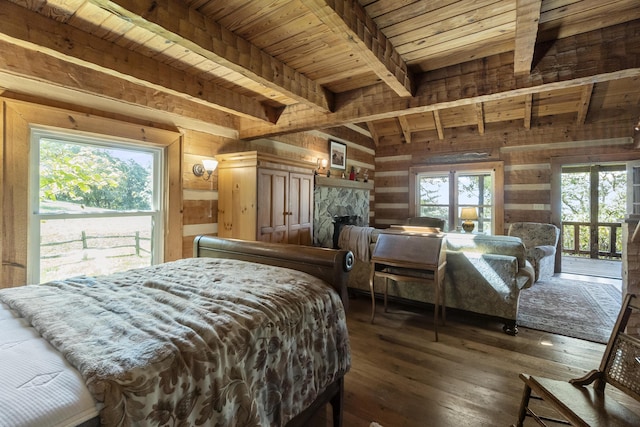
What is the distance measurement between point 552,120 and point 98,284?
7.01m

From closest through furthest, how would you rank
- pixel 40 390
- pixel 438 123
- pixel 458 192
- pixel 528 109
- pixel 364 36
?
pixel 40 390 → pixel 364 36 → pixel 528 109 → pixel 438 123 → pixel 458 192

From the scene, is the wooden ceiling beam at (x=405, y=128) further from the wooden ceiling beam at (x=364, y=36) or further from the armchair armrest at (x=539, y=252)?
the wooden ceiling beam at (x=364, y=36)

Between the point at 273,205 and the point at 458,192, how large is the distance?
14.6ft

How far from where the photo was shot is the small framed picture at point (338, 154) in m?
5.57

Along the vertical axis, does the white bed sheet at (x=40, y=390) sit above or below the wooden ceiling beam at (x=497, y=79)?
below

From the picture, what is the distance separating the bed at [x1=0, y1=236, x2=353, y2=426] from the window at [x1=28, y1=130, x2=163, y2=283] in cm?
131

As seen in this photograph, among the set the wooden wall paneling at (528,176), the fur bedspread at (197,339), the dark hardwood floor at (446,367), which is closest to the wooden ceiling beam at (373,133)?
the wooden wall paneling at (528,176)

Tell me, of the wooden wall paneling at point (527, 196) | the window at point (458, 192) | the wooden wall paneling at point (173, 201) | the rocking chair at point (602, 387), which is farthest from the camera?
the window at point (458, 192)

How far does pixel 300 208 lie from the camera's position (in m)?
4.07

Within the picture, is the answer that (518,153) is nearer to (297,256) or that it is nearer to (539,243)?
(539,243)

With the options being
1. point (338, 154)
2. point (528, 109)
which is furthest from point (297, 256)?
point (528, 109)

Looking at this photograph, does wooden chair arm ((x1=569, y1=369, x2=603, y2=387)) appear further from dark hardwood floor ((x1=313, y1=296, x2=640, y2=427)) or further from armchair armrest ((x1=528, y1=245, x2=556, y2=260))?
armchair armrest ((x1=528, y1=245, x2=556, y2=260))

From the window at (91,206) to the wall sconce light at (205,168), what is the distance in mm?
388

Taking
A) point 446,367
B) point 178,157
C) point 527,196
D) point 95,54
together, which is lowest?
point 446,367
